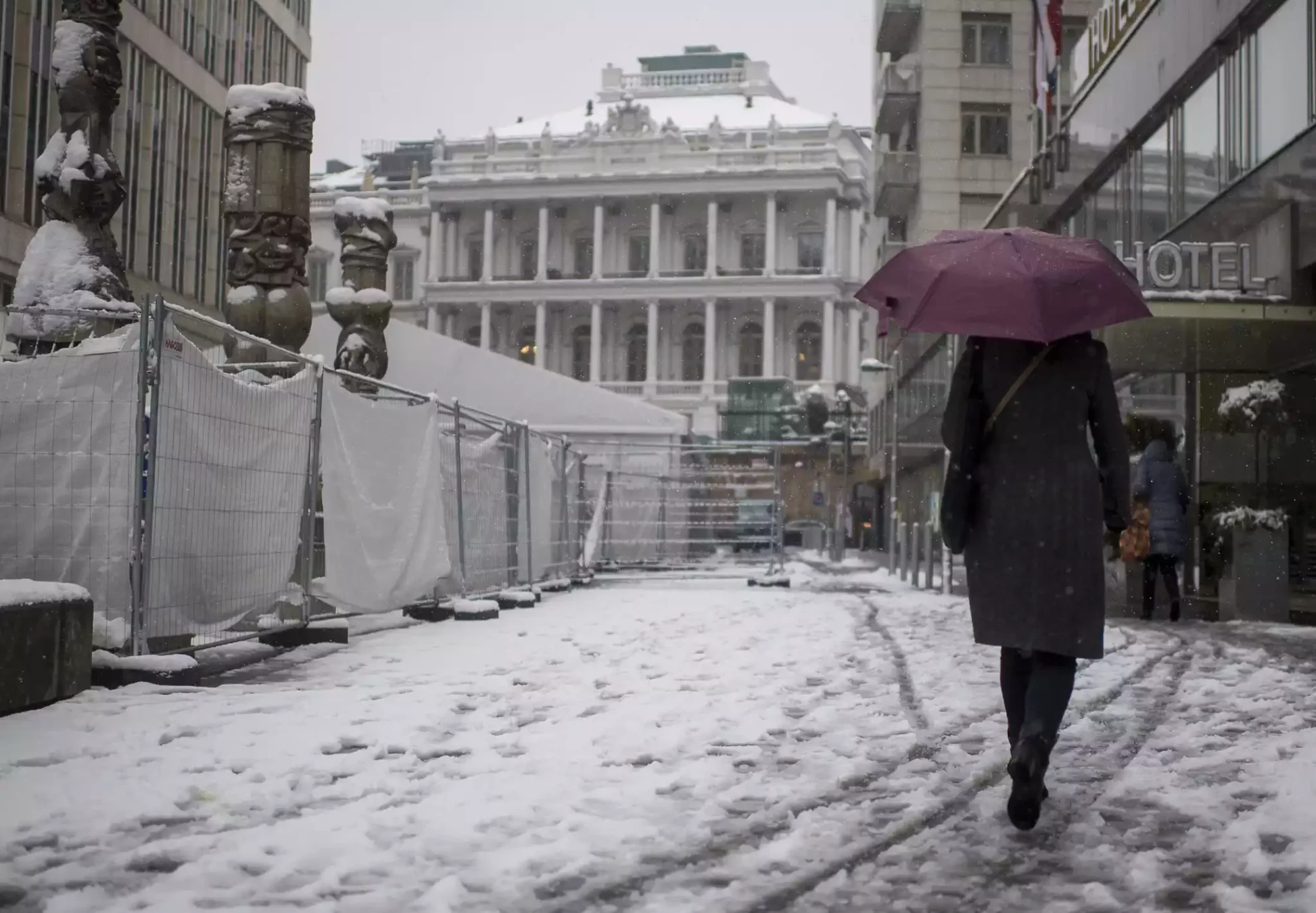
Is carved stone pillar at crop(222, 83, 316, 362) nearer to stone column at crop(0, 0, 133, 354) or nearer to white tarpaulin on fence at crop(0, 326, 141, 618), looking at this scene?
stone column at crop(0, 0, 133, 354)

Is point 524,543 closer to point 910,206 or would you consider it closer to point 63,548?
point 63,548

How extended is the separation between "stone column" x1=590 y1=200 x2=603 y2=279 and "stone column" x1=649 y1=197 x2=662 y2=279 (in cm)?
271

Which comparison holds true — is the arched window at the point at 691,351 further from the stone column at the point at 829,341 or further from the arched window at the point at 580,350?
the stone column at the point at 829,341

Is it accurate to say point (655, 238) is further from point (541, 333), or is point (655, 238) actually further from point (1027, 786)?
point (1027, 786)

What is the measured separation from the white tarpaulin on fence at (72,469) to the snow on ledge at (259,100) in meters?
4.15

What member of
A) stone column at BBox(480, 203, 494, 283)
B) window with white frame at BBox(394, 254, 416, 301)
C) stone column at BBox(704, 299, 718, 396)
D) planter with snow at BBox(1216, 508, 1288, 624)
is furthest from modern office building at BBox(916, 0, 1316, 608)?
window with white frame at BBox(394, 254, 416, 301)

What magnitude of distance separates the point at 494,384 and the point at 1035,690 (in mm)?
14755

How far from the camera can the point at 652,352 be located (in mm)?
78812

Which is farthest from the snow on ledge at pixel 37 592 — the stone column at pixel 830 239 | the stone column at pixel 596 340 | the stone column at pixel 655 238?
the stone column at pixel 655 238

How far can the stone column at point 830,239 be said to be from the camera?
78188mm

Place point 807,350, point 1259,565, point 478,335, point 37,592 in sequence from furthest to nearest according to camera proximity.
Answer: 1. point 478,335
2. point 807,350
3. point 1259,565
4. point 37,592

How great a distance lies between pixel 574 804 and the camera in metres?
4.68

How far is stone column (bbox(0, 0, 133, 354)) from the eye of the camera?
26.2 ft

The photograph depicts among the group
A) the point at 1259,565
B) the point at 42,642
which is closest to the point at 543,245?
the point at 1259,565
